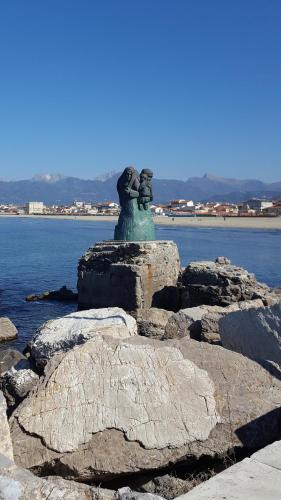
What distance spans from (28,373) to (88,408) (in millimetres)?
1716

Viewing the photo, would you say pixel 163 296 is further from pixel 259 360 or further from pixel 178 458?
pixel 178 458

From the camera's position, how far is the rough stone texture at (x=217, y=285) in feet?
41.2

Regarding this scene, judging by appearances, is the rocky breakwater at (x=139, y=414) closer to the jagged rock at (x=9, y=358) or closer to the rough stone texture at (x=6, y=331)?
the jagged rock at (x=9, y=358)

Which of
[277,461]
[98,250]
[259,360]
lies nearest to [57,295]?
[98,250]

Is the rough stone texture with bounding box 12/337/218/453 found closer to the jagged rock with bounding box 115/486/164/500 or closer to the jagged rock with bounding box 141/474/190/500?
the jagged rock with bounding box 141/474/190/500

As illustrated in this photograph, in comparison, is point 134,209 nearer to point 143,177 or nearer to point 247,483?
point 143,177

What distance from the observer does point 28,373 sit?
5945 mm

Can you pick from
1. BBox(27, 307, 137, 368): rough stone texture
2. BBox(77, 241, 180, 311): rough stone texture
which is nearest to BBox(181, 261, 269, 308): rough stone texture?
BBox(77, 241, 180, 311): rough stone texture

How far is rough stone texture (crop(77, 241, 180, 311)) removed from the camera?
13719 mm

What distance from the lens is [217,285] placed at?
1318 centimetres

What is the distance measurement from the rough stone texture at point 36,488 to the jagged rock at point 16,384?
1988 millimetres

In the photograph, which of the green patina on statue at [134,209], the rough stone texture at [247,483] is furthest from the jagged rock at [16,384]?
the green patina on statue at [134,209]

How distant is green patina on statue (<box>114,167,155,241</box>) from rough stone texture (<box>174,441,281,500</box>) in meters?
11.7

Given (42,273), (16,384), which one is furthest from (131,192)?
(42,273)
